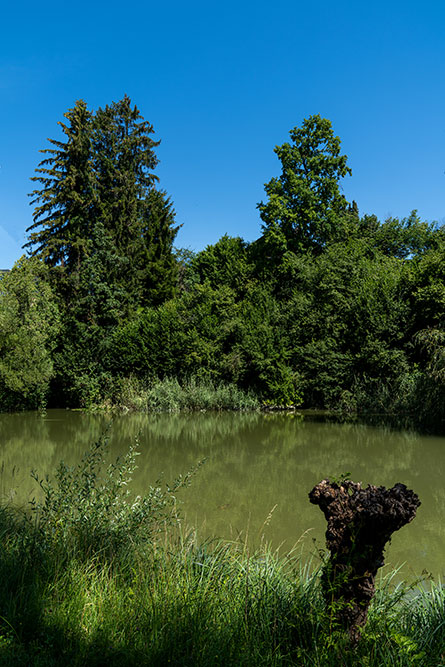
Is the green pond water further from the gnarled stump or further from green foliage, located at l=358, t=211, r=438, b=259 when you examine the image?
green foliage, located at l=358, t=211, r=438, b=259

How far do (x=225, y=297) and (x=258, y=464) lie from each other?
15.2m

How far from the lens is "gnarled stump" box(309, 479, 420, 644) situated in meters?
2.53

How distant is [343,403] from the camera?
20859mm

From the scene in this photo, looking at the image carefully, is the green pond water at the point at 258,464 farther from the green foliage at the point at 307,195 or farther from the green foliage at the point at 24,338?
the green foliage at the point at 307,195

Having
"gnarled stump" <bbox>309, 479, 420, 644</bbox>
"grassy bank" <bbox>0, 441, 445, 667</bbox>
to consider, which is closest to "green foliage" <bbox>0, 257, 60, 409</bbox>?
"grassy bank" <bbox>0, 441, 445, 667</bbox>

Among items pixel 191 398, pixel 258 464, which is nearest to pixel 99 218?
pixel 191 398

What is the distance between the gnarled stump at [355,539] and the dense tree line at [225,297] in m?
13.2

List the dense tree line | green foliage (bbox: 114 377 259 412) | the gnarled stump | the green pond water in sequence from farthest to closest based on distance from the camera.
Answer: green foliage (bbox: 114 377 259 412)
the dense tree line
the green pond water
the gnarled stump

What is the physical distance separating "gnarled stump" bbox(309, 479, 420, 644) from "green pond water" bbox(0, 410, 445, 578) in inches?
25.3

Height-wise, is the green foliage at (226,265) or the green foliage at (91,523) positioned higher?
the green foliage at (226,265)

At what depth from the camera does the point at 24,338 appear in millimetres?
20641

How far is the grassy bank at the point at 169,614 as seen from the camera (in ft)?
8.58

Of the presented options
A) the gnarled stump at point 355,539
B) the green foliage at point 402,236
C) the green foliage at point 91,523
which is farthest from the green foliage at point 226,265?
the gnarled stump at point 355,539

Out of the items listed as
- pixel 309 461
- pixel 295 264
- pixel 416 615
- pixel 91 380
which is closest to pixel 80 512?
pixel 416 615
